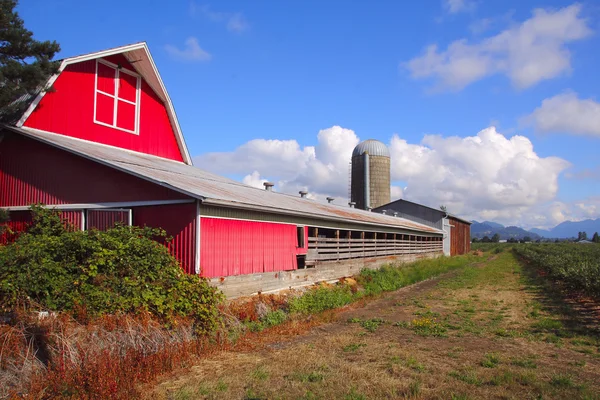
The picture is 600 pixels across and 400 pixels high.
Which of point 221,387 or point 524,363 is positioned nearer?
point 221,387

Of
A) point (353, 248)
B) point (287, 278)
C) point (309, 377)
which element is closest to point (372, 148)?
point (353, 248)

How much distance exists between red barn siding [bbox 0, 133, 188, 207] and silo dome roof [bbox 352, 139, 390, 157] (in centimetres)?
→ 3857

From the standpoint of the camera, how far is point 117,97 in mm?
16297

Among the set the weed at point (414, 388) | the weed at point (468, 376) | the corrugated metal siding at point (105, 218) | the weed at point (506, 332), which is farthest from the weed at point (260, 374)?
the weed at point (506, 332)

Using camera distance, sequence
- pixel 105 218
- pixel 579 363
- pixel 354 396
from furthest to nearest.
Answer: pixel 105 218 → pixel 579 363 → pixel 354 396

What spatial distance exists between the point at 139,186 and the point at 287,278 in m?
5.68

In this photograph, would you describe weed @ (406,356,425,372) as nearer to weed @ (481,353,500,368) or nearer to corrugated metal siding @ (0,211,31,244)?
weed @ (481,353,500,368)

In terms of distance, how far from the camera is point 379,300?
17016mm

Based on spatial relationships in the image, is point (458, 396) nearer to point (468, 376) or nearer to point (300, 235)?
point (468, 376)

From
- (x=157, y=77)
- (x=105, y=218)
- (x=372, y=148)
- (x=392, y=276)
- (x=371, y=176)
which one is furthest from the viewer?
(x=372, y=148)

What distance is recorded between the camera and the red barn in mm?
11289

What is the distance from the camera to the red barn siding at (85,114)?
1409cm

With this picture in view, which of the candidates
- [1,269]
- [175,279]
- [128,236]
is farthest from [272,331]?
[1,269]

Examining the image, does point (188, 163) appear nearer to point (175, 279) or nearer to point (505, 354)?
point (175, 279)
